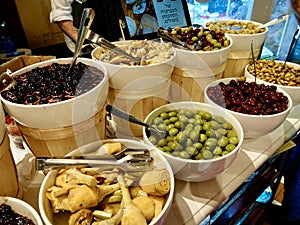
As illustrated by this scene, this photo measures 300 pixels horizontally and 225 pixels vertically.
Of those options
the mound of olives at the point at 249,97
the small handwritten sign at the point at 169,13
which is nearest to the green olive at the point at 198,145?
the mound of olives at the point at 249,97

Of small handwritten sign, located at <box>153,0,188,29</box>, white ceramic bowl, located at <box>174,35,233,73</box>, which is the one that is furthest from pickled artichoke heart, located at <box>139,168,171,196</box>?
small handwritten sign, located at <box>153,0,188,29</box>

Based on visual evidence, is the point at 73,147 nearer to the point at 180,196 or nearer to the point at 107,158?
the point at 107,158

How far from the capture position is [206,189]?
0.70 meters

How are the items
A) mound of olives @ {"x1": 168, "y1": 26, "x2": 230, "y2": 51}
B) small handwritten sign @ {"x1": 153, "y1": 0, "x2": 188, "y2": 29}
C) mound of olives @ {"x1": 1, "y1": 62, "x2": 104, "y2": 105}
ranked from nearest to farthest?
A: mound of olives @ {"x1": 1, "y1": 62, "x2": 104, "y2": 105} → mound of olives @ {"x1": 168, "y1": 26, "x2": 230, "y2": 51} → small handwritten sign @ {"x1": 153, "y1": 0, "x2": 188, "y2": 29}

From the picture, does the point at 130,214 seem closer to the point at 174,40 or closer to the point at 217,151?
the point at 217,151

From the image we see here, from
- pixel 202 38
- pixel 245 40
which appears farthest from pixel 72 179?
pixel 245 40

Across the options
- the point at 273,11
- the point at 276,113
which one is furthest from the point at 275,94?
the point at 273,11

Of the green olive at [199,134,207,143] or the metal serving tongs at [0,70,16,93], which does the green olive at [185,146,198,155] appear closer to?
the green olive at [199,134,207,143]

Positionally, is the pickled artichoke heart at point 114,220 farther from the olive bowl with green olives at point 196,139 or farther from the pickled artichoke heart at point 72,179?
the olive bowl with green olives at point 196,139

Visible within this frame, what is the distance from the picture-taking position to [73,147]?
A: 0.66 m

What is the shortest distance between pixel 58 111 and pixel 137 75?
0.25m

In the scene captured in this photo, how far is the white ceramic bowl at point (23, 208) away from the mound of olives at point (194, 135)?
0.31 metres

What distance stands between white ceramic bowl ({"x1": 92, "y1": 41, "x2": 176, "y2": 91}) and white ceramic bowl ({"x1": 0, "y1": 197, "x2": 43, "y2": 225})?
389mm

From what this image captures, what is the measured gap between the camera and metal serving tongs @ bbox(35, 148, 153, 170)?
0.54 metres
